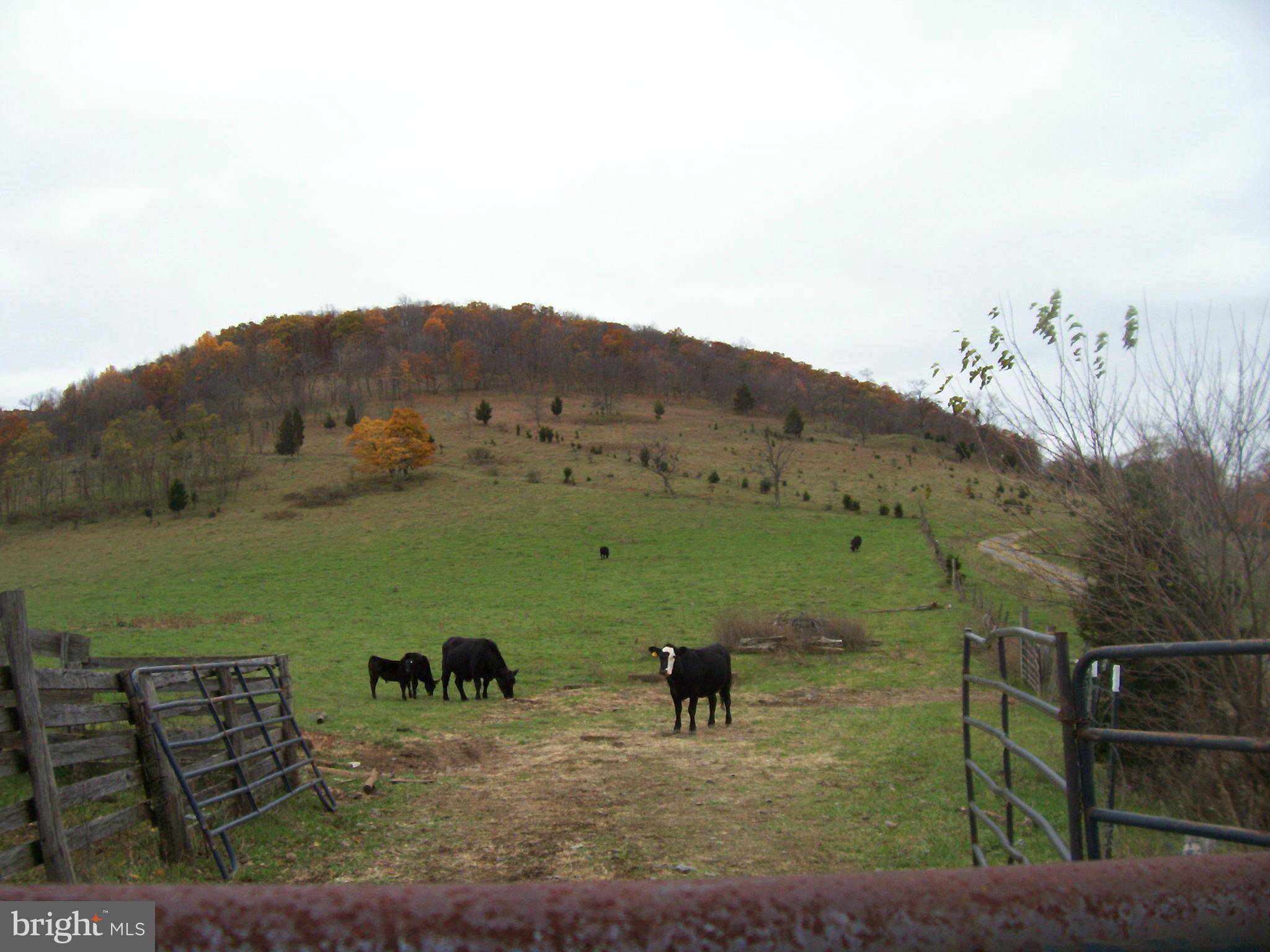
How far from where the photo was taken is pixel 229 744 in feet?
24.9

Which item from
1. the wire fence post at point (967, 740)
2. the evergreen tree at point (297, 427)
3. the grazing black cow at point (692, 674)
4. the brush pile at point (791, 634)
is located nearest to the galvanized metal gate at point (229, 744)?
the wire fence post at point (967, 740)

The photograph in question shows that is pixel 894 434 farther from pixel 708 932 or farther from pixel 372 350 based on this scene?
pixel 708 932

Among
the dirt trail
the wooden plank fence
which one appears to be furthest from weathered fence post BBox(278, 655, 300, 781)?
the dirt trail

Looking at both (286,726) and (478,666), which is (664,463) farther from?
(286,726)

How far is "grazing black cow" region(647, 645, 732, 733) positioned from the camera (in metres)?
13.9

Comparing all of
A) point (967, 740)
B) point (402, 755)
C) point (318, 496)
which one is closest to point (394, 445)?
point (318, 496)

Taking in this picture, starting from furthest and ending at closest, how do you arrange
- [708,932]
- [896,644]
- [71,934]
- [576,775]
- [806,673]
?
[896,644], [806,673], [576,775], [71,934], [708,932]

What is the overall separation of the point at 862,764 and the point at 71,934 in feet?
35.7

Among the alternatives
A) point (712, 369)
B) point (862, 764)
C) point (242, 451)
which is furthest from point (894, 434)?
point (862, 764)

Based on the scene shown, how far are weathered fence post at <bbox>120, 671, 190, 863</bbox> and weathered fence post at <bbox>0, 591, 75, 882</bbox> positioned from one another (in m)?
1.02

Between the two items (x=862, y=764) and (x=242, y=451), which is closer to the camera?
(x=862, y=764)

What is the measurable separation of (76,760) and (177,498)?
198 feet

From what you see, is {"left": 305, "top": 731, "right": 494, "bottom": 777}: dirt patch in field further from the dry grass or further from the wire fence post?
the dry grass

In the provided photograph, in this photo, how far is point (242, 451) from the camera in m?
75.9
